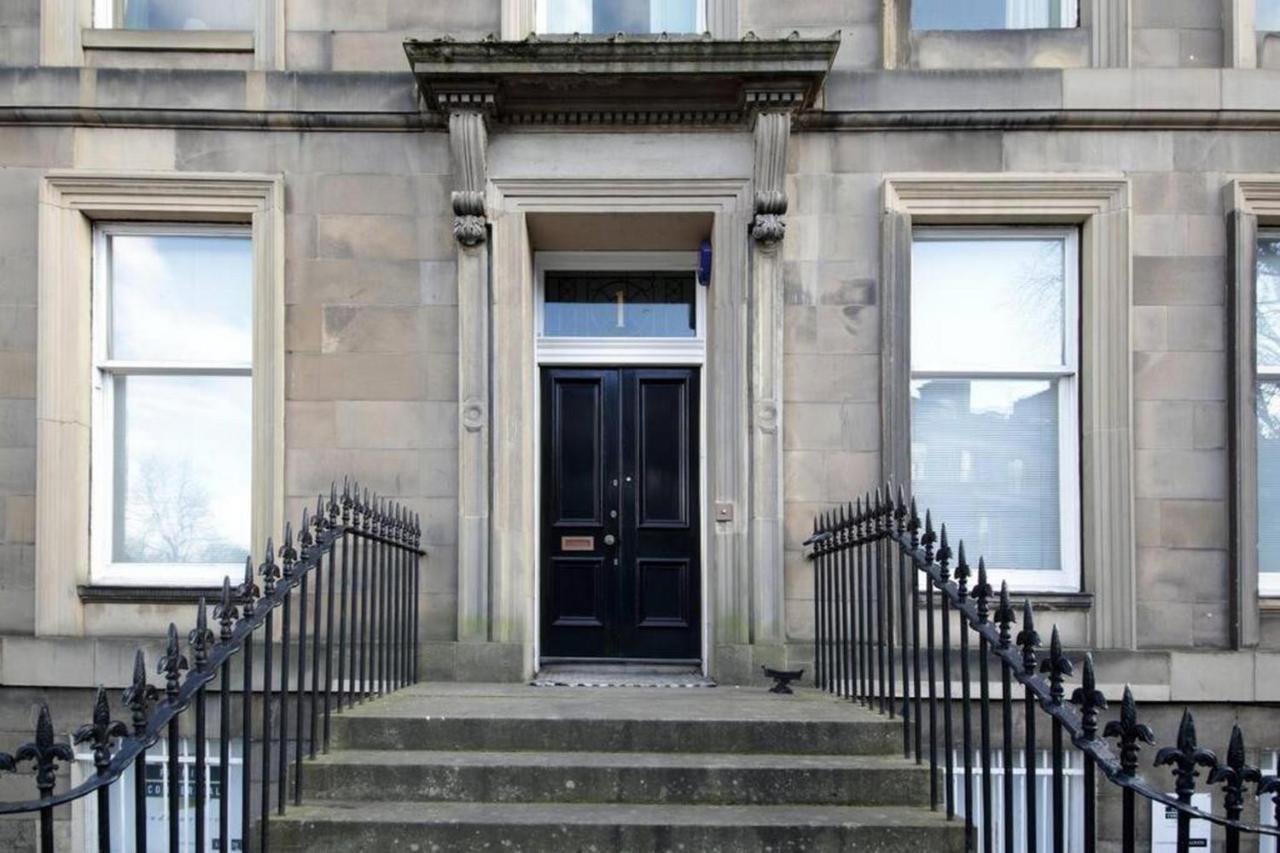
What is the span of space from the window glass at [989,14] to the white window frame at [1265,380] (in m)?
1.99

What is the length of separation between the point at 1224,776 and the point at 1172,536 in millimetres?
4240

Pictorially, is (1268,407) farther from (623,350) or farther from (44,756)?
(44,756)

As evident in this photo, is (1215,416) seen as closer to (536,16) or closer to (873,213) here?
(873,213)

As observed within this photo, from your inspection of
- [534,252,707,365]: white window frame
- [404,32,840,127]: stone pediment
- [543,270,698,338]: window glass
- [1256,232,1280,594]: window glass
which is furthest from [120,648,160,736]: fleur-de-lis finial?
[1256,232,1280,594]: window glass

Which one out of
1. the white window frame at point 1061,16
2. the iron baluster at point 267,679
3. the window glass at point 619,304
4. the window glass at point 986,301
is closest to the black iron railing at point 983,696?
the window glass at point 986,301

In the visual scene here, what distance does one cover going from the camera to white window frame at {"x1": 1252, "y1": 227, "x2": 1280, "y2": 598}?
22.2ft

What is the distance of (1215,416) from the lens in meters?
6.77

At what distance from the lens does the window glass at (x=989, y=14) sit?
23.7 ft

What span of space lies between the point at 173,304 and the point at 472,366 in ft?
7.08

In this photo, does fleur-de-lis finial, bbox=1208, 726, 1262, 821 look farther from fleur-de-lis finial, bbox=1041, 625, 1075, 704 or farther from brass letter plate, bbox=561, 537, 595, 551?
brass letter plate, bbox=561, 537, 595, 551

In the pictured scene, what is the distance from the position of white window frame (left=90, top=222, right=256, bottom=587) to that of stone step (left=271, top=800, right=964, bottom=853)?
3039mm

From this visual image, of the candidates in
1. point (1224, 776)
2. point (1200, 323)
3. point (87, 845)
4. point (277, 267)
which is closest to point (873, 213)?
point (1200, 323)

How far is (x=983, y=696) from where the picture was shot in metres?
4.11

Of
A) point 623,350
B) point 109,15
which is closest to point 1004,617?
point 623,350
